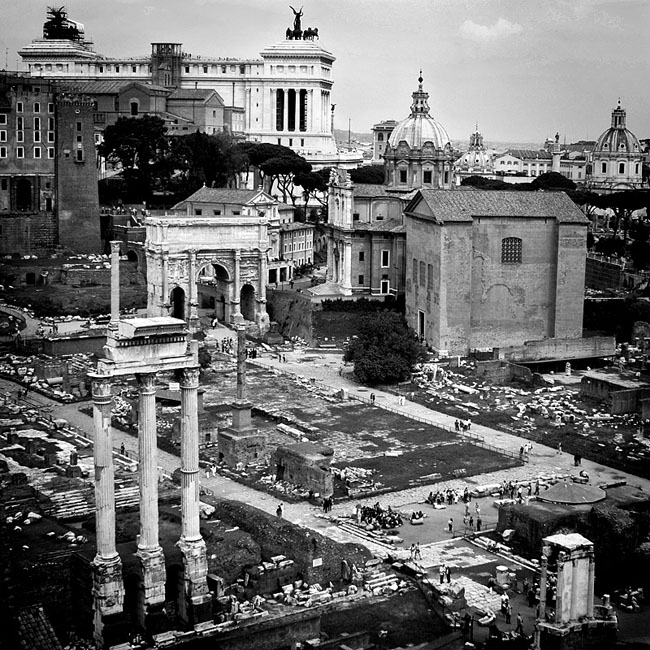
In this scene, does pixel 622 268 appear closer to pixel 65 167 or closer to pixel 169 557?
pixel 65 167

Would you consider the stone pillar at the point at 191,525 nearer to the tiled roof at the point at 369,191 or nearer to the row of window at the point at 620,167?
the tiled roof at the point at 369,191

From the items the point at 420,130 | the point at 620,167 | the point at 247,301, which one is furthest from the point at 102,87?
the point at 620,167

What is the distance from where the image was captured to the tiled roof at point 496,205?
58.4 metres

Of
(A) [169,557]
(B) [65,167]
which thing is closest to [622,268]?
(B) [65,167]

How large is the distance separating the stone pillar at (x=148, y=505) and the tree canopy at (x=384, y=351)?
26.9m

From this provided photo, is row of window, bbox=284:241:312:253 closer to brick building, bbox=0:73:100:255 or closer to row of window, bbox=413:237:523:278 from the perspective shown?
brick building, bbox=0:73:100:255

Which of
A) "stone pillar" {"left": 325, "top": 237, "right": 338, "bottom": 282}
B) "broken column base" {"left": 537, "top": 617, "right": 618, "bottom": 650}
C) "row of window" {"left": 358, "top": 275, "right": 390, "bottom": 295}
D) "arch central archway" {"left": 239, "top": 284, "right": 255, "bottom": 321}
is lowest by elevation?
"broken column base" {"left": 537, "top": 617, "right": 618, "bottom": 650}

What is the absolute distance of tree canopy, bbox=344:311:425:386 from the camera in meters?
51.7

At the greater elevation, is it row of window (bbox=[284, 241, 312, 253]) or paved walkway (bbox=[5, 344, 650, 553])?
row of window (bbox=[284, 241, 312, 253])

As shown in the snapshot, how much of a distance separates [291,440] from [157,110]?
56363 mm

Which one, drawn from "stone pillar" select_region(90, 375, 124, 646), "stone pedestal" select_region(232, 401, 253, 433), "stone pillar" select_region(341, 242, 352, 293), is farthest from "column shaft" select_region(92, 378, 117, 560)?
"stone pillar" select_region(341, 242, 352, 293)

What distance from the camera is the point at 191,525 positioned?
26062 mm

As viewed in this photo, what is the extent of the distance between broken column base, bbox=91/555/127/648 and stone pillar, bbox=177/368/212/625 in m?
1.58

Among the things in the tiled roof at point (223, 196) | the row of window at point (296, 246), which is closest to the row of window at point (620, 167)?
the row of window at point (296, 246)
